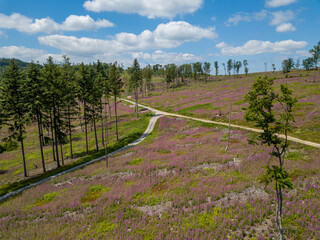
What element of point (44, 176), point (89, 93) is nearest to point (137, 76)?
point (89, 93)

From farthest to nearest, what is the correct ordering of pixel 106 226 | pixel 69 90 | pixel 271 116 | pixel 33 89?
1. pixel 69 90
2. pixel 33 89
3. pixel 106 226
4. pixel 271 116

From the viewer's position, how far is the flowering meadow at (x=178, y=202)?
10594 millimetres

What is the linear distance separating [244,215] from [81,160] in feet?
100

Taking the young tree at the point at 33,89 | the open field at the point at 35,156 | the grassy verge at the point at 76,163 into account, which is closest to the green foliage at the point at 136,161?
the grassy verge at the point at 76,163

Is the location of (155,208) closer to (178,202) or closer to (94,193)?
(178,202)

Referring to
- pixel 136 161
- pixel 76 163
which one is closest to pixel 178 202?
pixel 136 161

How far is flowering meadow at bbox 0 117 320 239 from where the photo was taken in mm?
10594

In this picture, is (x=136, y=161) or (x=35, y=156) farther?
(x=35, y=156)

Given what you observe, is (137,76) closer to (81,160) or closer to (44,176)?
(81,160)

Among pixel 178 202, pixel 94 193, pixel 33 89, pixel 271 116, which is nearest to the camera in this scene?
pixel 271 116

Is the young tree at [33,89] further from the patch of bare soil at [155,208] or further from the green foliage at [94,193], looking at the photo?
the patch of bare soil at [155,208]

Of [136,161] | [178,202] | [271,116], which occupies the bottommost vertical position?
[136,161]

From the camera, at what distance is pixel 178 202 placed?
1373 centimetres

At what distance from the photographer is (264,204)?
11906mm
